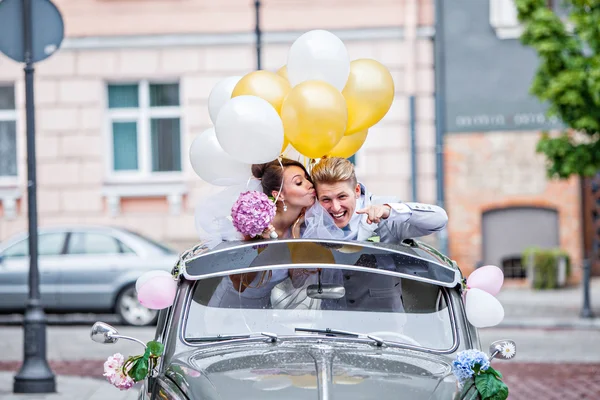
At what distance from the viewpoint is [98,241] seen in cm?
1636

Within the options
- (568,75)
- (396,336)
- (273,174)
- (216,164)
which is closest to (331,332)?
(396,336)

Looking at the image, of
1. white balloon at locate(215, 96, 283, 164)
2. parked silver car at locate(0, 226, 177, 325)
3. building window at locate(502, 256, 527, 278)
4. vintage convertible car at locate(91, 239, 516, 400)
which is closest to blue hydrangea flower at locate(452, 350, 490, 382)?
vintage convertible car at locate(91, 239, 516, 400)

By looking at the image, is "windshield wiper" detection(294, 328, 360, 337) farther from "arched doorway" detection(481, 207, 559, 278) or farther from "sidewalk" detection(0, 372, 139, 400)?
"arched doorway" detection(481, 207, 559, 278)

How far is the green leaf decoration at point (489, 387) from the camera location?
450 cm

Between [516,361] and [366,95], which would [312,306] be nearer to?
[366,95]

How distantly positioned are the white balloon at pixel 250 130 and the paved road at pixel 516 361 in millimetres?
4278

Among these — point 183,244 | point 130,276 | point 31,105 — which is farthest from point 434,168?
point 31,105

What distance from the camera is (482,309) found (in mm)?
5016

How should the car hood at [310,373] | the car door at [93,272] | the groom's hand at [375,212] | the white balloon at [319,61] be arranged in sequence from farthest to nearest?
the car door at [93,272] < the white balloon at [319,61] < the groom's hand at [375,212] < the car hood at [310,373]

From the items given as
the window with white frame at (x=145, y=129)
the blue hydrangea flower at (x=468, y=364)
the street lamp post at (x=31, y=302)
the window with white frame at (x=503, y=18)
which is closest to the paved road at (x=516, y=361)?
the street lamp post at (x=31, y=302)

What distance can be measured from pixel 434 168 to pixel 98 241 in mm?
7687

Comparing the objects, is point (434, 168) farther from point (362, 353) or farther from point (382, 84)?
point (362, 353)

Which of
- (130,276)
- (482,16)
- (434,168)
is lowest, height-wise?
(130,276)

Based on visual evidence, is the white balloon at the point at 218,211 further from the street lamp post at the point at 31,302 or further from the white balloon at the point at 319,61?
the street lamp post at the point at 31,302
